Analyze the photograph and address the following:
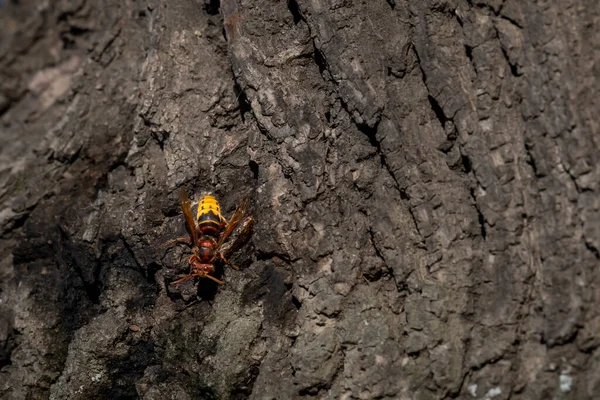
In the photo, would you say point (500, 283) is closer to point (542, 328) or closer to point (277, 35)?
point (542, 328)

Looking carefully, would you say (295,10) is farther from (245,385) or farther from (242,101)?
(245,385)

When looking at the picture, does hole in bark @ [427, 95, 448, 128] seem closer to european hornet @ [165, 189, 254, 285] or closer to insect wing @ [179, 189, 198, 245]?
european hornet @ [165, 189, 254, 285]

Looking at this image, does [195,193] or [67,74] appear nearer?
[195,193]

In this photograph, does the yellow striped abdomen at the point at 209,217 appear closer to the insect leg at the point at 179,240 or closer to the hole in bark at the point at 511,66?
the insect leg at the point at 179,240

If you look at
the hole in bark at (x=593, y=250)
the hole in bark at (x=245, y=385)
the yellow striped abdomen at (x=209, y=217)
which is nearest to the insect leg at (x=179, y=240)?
the yellow striped abdomen at (x=209, y=217)

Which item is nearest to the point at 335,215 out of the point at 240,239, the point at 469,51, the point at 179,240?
the point at 240,239

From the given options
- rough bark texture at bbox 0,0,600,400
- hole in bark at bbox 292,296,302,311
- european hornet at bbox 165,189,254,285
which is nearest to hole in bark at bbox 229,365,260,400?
rough bark texture at bbox 0,0,600,400

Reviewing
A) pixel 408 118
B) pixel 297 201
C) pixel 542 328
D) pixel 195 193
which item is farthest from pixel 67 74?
pixel 542 328
